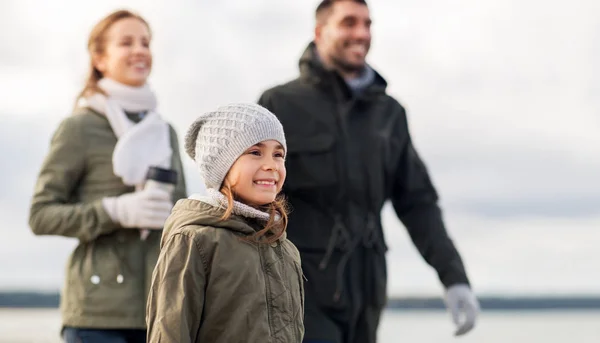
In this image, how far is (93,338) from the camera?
177 inches

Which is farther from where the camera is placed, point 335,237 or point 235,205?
point 335,237

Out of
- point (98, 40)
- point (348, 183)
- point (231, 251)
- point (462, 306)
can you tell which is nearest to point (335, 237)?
point (348, 183)

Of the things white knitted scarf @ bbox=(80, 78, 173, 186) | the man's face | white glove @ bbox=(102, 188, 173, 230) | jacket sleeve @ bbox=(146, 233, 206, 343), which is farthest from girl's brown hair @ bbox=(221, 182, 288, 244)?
the man's face

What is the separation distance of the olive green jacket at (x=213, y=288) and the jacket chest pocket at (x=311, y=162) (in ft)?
6.03

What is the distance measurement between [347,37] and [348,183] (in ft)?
2.26

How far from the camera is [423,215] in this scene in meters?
5.44

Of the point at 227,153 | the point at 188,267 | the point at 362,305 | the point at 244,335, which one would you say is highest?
the point at 227,153

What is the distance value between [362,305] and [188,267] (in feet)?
7.13

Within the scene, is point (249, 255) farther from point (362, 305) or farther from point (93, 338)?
point (362, 305)

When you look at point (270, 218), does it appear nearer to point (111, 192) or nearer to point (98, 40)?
point (111, 192)

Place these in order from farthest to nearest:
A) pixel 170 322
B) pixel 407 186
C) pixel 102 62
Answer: pixel 407 186 < pixel 102 62 < pixel 170 322

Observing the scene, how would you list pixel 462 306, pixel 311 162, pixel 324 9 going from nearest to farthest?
pixel 311 162 < pixel 324 9 < pixel 462 306

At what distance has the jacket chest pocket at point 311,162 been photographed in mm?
4938

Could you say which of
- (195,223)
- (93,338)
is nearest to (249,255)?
(195,223)
